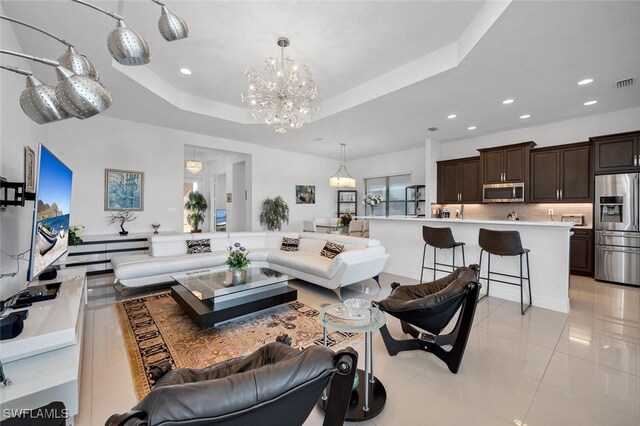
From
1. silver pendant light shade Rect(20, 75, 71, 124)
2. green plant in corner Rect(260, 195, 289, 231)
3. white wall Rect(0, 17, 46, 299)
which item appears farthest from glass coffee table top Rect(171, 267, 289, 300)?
green plant in corner Rect(260, 195, 289, 231)

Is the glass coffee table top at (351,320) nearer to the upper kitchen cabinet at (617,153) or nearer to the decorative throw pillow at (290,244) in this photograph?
the decorative throw pillow at (290,244)

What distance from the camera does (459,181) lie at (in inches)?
258

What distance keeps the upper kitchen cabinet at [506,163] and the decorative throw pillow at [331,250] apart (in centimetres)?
403

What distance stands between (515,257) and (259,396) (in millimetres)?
4302

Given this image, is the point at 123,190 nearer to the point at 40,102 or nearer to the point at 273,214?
the point at 273,214

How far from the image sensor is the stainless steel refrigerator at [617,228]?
4383mm

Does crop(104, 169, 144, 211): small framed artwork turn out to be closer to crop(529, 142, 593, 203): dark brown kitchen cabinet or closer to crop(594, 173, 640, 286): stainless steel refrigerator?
crop(529, 142, 593, 203): dark brown kitchen cabinet

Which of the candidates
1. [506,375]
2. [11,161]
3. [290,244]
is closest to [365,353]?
[506,375]

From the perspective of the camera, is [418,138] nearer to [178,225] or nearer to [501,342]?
[501,342]

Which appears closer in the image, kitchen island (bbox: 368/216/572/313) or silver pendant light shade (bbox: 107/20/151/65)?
silver pendant light shade (bbox: 107/20/151/65)

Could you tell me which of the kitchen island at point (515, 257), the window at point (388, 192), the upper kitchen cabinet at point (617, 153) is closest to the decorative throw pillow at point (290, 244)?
the kitchen island at point (515, 257)

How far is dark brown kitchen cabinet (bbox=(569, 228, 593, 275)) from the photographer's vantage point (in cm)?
491

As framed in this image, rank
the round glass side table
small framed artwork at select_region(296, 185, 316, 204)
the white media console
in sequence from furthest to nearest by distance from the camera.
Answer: small framed artwork at select_region(296, 185, 316, 204) < the round glass side table < the white media console

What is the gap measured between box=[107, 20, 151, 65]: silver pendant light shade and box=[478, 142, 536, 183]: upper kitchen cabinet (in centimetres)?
664
